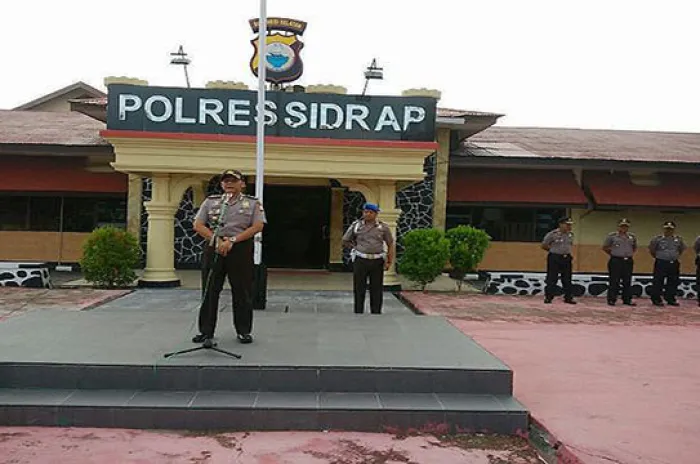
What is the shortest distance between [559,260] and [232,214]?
7.99 meters

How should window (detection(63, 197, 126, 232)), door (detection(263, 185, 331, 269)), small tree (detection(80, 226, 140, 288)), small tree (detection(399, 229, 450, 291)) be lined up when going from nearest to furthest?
small tree (detection(80, 226, 140, 288)) → small tree (detection(399, 229, 450, 291)) → door (detection(263, 185, 331, 269)) → window (detection(63, 197, 126, 232))

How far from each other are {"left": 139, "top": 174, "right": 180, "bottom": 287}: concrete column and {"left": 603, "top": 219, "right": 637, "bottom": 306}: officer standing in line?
8547mm

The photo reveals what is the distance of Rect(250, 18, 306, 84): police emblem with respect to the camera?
1201cm

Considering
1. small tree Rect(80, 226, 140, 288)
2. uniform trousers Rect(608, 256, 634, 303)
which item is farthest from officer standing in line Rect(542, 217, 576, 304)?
small tree Rect(80, 226, 140, 288)

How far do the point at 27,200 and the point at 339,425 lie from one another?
14090 mm

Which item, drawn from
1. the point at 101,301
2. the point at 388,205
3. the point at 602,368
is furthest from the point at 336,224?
the point at 602,368

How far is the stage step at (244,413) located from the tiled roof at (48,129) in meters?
11.5

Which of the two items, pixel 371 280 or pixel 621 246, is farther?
pixel 621 246

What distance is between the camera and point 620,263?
1190 centimetres

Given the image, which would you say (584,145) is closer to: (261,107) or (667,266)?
(667,266)

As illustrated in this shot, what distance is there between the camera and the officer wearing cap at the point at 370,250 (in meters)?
8.30

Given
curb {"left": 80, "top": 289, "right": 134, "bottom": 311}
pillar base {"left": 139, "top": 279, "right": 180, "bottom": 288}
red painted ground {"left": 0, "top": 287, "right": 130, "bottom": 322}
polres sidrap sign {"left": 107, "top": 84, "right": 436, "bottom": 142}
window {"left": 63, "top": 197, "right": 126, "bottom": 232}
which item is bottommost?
red painted ground {"left": 0, "top": 287, "right": 130, "bottom": 322}

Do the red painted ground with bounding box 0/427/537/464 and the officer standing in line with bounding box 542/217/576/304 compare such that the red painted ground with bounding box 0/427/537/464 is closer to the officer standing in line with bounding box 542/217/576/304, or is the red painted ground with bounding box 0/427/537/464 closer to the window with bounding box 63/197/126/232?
the officer standing in line with bounding box 542/217/576/304

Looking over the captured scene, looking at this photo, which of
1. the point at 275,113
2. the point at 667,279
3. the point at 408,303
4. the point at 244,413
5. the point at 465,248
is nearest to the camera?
the point at 244,413
